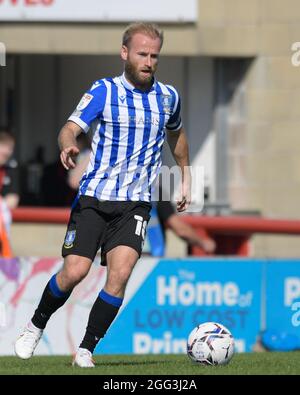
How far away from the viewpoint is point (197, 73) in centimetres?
1744

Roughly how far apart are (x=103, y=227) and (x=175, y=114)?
904 mm

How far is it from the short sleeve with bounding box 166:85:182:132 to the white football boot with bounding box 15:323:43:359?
1584mm

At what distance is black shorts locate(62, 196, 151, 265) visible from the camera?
828cm

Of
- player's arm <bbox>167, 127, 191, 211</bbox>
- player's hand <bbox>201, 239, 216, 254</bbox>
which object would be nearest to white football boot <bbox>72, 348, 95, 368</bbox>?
player's arm <bbox>167, 127, 191, 211</bbox>

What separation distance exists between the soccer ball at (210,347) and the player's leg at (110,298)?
0.62 m

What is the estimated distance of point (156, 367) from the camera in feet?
27.3

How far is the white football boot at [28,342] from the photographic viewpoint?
8461mm

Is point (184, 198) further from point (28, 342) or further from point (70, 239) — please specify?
point (28, 342)

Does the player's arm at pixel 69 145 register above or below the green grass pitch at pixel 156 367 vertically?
above

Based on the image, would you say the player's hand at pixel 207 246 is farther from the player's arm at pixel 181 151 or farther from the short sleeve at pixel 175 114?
the short sleeve at pixel 175 114

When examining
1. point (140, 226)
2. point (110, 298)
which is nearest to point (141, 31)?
point (140, 226)

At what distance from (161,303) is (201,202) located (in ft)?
13.7

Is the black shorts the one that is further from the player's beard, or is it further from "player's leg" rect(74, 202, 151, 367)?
the player's beard

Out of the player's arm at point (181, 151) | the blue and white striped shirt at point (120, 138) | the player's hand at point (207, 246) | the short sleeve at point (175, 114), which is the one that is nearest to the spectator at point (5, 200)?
the player's hand at point (207, 246)
